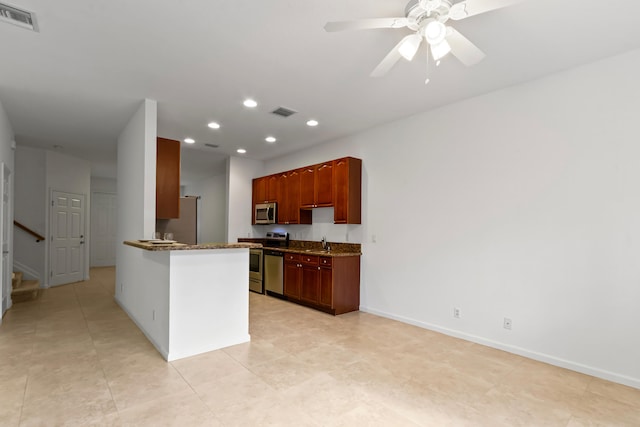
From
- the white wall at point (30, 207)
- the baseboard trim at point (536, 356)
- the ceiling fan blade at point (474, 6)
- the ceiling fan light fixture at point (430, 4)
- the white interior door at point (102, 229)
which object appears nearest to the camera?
the ceiling fan blade at point (474, 6)

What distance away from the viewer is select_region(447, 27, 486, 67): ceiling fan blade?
81.7 inches

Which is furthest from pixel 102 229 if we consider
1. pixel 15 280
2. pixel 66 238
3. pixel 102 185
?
pixel 15 280

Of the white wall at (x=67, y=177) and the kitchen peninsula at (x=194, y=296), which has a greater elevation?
the white wall at (x=67, y=177)

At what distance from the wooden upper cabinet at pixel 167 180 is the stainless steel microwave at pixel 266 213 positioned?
7.27 feet

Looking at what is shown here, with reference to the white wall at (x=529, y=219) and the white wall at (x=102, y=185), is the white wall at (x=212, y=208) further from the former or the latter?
the white wall at (x=529, y=219)

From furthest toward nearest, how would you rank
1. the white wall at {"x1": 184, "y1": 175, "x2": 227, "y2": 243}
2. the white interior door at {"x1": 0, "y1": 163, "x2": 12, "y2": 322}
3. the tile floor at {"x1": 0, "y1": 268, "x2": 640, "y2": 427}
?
the white wall at {"x1": 184, "y1": 175, "x2": 227, "y2": 243}
the white interior door at {"x1": 0, "y1": 163, "x2": 12, "y2": 322}
the tile floor at {"x1": 0, "y1": 268, "x2": 640, "y2": 427}

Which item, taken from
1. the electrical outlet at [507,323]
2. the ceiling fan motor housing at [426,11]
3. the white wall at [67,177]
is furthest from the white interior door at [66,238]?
the electrical outlet at [507,323]

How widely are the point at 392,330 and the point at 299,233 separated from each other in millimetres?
2830

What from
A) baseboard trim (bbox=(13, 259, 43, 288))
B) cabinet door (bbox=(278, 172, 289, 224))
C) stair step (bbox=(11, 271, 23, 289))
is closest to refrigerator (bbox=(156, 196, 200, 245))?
cabinet door (bbox=(278, 172, 289, 224))

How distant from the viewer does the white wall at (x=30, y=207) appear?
636cm

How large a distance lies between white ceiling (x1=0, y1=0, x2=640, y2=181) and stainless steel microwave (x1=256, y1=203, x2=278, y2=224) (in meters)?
2.15

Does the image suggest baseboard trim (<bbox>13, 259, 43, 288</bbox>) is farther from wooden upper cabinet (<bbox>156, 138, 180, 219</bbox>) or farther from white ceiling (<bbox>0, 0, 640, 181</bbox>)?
wooden upper cabinet (<bbox>156, 138, 180, 219</bbox>)

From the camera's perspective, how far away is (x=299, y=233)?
250 inches

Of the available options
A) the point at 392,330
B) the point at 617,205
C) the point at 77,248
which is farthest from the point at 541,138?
the point at 77,248
